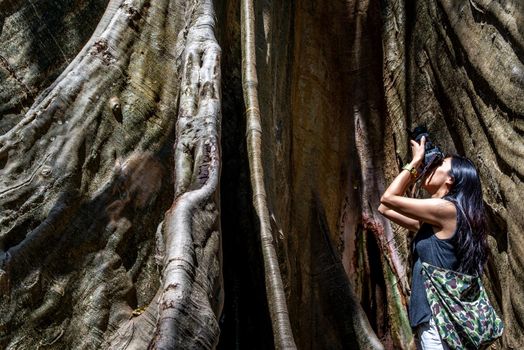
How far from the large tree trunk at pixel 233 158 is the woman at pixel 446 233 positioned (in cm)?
61

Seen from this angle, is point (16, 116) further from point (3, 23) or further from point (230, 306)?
point (230, 306)

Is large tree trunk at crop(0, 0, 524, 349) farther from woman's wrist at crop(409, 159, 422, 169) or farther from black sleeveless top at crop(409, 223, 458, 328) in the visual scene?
woman's wrist at crop(409, 159, 422, 169)

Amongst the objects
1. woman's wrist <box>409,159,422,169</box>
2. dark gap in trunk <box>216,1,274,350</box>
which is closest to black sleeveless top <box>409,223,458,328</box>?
woman's wrist <box>409,159,422,169</box>

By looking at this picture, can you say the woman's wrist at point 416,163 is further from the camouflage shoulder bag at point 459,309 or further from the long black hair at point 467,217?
the camouflage shoulder bag at point 459,309

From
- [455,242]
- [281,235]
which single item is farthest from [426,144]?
[281,235]

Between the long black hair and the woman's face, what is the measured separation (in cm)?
2

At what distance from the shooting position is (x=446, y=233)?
3174 mm

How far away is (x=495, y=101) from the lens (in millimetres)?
4711

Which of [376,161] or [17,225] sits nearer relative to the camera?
[17,225]

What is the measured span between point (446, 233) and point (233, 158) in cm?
138

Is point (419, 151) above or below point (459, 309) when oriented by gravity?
above

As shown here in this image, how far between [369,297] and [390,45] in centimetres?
198

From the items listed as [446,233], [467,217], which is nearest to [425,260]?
[446,233]

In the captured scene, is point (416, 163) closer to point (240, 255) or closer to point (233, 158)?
point (240, 255)
